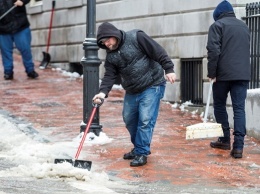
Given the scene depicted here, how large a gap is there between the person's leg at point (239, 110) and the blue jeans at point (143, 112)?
1.02 metres

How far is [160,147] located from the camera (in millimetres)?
9477

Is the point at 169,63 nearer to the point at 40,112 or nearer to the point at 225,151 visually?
the point at 225,151

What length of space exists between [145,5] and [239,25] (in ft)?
19.0

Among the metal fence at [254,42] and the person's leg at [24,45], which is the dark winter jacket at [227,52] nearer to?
the metal fence at [254,42]

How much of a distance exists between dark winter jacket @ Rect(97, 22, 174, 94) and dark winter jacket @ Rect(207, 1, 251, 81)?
81 centimetres

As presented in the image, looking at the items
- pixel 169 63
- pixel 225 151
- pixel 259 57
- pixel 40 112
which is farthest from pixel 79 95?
pixel 169 63

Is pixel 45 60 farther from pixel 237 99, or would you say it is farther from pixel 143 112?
pixel 143 112

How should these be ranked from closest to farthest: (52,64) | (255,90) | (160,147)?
(160,147), (255,90), (52,64)

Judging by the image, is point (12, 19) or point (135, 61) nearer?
point (135, 61)

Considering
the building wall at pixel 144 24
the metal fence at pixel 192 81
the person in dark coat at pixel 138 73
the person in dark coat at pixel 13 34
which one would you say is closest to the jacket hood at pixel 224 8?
the person in dark coat at pixel 138 73

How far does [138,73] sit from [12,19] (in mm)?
8477

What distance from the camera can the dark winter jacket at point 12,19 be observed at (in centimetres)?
1609

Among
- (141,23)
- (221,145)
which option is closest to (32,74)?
(141,23)

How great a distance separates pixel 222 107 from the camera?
902 centimetres
